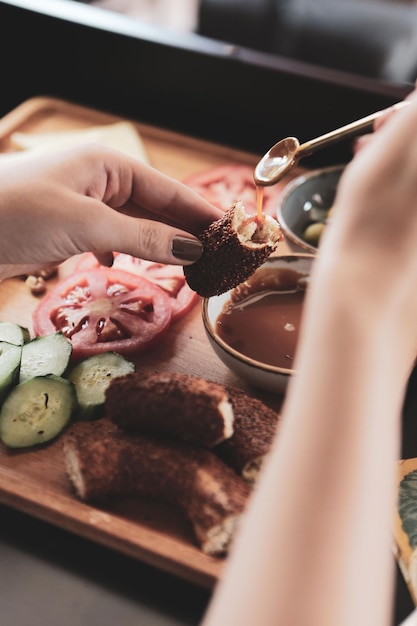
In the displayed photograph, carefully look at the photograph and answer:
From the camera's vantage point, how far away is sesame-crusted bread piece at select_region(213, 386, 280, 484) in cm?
127

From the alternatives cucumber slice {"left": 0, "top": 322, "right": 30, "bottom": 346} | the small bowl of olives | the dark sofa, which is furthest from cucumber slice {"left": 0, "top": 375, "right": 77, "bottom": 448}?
the dark sofa

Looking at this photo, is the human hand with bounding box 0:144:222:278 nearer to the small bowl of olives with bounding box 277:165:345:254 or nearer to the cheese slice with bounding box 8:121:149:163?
the small bowl of olives with bounding box 277:165:345:254

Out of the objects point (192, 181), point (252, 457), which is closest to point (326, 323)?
point (252, 457)

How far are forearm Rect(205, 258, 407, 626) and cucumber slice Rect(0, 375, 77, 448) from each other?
0.81 m

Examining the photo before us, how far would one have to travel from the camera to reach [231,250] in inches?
58.4

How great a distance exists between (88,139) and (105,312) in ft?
2.86

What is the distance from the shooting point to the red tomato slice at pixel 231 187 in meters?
2.15

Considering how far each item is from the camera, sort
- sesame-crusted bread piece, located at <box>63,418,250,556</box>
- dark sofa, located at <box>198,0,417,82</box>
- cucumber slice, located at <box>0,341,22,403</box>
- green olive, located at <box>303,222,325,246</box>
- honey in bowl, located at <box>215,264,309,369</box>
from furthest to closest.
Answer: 1. dark sofa, located at <box>198,0,417,82</box>
2. green olive, located at <box>303,222,325,246</box>
3. honey in bowl, located at <box>215,264,309,369</box>
4. cucumber slice, located at <box>0,341,22,403</box>
5. sesame-crusted bread piece, located at <box>63,418,250,556</box>

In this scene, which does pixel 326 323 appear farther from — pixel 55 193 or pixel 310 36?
pixel 310 36

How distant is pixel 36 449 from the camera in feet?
4.66

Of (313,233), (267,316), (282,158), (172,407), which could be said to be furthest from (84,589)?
(313,233)

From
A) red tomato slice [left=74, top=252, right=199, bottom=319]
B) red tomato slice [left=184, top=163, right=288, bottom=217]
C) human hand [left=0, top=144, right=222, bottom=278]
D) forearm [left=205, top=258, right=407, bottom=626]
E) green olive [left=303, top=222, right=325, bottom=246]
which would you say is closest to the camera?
forearm [left=205, top=258, right=407, bottom=626]

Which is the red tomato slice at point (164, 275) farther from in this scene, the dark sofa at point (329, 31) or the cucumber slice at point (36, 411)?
the dark sofa at point (329, 31)

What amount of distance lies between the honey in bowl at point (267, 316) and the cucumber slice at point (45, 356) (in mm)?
359
